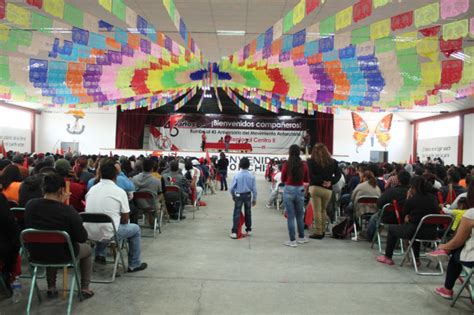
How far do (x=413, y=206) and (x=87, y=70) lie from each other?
10103mm

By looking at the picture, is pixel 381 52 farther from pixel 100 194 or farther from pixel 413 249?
pixel 100 194

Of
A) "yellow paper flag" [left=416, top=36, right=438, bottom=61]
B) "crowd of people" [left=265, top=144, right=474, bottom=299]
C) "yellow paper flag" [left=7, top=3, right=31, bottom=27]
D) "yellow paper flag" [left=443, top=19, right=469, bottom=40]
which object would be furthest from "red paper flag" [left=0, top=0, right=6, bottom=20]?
"yellow paper flag" [left=416, top=36, right=438, bottom=61]

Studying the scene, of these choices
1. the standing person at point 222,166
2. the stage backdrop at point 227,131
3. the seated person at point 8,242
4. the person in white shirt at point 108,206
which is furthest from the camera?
the stage backdrop at point 227,131

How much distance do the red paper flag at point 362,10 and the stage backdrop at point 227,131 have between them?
20.7m

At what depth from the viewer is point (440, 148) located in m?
23.5

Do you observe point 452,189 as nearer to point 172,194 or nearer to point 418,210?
point 418,210

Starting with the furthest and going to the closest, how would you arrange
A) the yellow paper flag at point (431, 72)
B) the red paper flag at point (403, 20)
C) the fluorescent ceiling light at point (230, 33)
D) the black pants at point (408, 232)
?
the fluorescent ceiling light at point (230, 33)
the yellow paper flag at point (431, 72)
the red paper flag at point (403, 20)
the black pants at point (408, 232)

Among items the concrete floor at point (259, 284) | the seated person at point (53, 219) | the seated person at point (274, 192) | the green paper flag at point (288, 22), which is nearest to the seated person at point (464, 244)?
the concrete floor at point (259, 284)

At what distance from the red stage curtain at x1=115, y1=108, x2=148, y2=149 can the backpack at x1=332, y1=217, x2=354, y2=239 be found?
2127cm

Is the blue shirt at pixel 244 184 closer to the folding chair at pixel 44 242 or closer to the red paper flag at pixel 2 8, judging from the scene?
the folding chair at pixel 44 242

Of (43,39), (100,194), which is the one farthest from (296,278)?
(43,39)

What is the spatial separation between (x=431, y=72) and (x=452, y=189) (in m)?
5.01

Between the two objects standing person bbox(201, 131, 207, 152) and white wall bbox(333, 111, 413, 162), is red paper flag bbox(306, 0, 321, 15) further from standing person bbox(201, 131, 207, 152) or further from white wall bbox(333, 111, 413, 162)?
white wall bbox(333, 111, 413, 162)

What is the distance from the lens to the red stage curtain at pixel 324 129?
26.6 metres
